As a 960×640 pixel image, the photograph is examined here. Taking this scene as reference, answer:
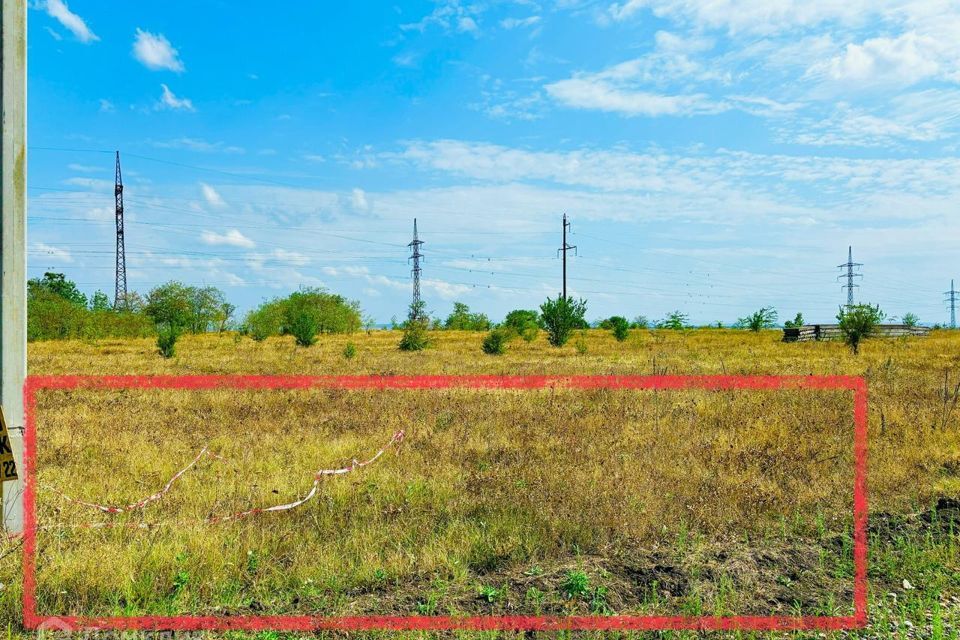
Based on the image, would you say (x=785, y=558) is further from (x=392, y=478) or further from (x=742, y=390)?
(x=742, y=390)

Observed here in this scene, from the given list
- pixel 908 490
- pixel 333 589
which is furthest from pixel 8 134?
pixel 908 490

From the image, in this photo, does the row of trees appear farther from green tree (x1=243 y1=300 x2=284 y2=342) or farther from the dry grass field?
the dry grass field

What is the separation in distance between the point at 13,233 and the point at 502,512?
4681 mm

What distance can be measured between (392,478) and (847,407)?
339 inches

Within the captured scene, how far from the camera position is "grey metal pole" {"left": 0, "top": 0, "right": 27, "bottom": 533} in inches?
185

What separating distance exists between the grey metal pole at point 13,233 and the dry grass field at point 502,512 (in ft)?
3.02

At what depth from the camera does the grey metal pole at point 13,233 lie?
15.4 feet

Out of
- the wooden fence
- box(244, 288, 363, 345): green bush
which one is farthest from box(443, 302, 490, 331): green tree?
the wooden fence

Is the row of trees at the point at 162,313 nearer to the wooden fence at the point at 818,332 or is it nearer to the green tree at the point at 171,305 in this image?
the green tree at the point at 171,305

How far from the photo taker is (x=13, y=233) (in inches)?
187

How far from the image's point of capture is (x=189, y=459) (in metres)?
7.98

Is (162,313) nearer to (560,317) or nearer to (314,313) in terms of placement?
(314,313)

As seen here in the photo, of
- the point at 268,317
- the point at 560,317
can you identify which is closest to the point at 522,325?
the point at 560,317

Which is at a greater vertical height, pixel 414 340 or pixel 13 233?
pixel 13 233
